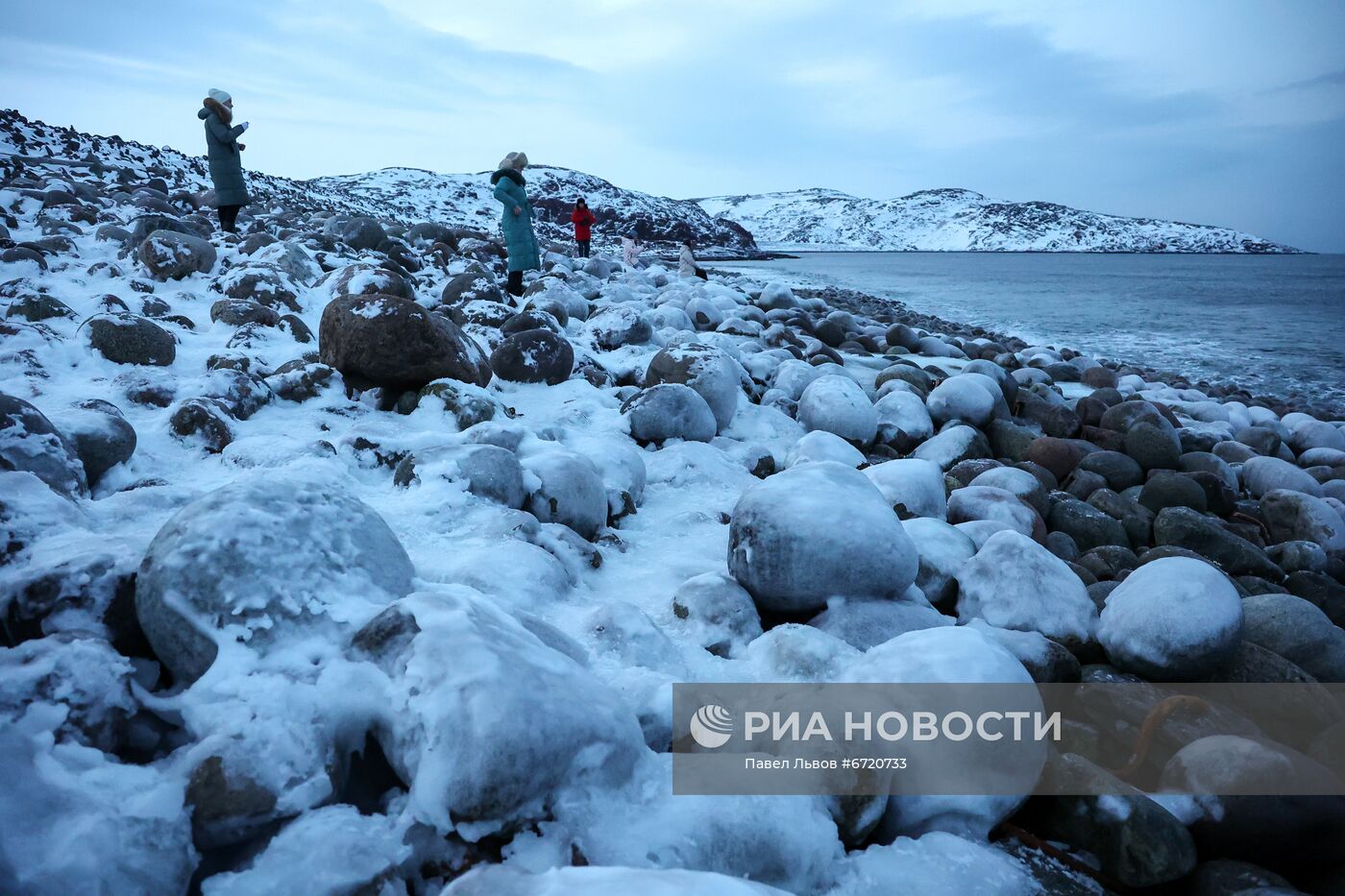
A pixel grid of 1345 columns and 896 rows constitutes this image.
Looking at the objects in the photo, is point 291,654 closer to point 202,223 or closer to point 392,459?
point 392,459

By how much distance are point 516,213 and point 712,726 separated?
6.58 m

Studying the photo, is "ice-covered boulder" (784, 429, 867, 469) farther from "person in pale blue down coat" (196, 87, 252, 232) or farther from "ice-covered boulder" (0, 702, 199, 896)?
"person in pale blue down coat" (196, 87, 252, 232)

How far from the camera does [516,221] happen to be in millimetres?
7445

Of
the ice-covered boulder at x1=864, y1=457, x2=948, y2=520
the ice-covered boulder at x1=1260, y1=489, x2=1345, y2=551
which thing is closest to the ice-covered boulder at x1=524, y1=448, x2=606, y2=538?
the ice-covered boulder at x1=864, y1=457, x2=948, y2=520

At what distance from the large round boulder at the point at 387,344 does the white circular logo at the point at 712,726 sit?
2760 millimetres

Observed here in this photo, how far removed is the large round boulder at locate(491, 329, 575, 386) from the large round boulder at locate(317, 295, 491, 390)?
771mm

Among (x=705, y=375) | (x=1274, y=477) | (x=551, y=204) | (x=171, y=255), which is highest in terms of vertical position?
(x=551, y=204)

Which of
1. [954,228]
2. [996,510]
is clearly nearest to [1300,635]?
[996,510]

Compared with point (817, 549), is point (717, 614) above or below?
below

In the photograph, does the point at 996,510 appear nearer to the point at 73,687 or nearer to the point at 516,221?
the point at 73,687

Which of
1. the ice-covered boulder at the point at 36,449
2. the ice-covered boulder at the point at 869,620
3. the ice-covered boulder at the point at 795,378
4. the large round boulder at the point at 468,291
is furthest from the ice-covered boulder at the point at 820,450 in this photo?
the large round boulder at the point at 468,291

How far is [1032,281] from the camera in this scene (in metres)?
35.9

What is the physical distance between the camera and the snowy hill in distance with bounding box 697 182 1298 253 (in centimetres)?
9156

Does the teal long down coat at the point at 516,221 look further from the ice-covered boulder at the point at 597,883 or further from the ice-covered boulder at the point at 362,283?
the ice-covered boulder at the point at 597,883
